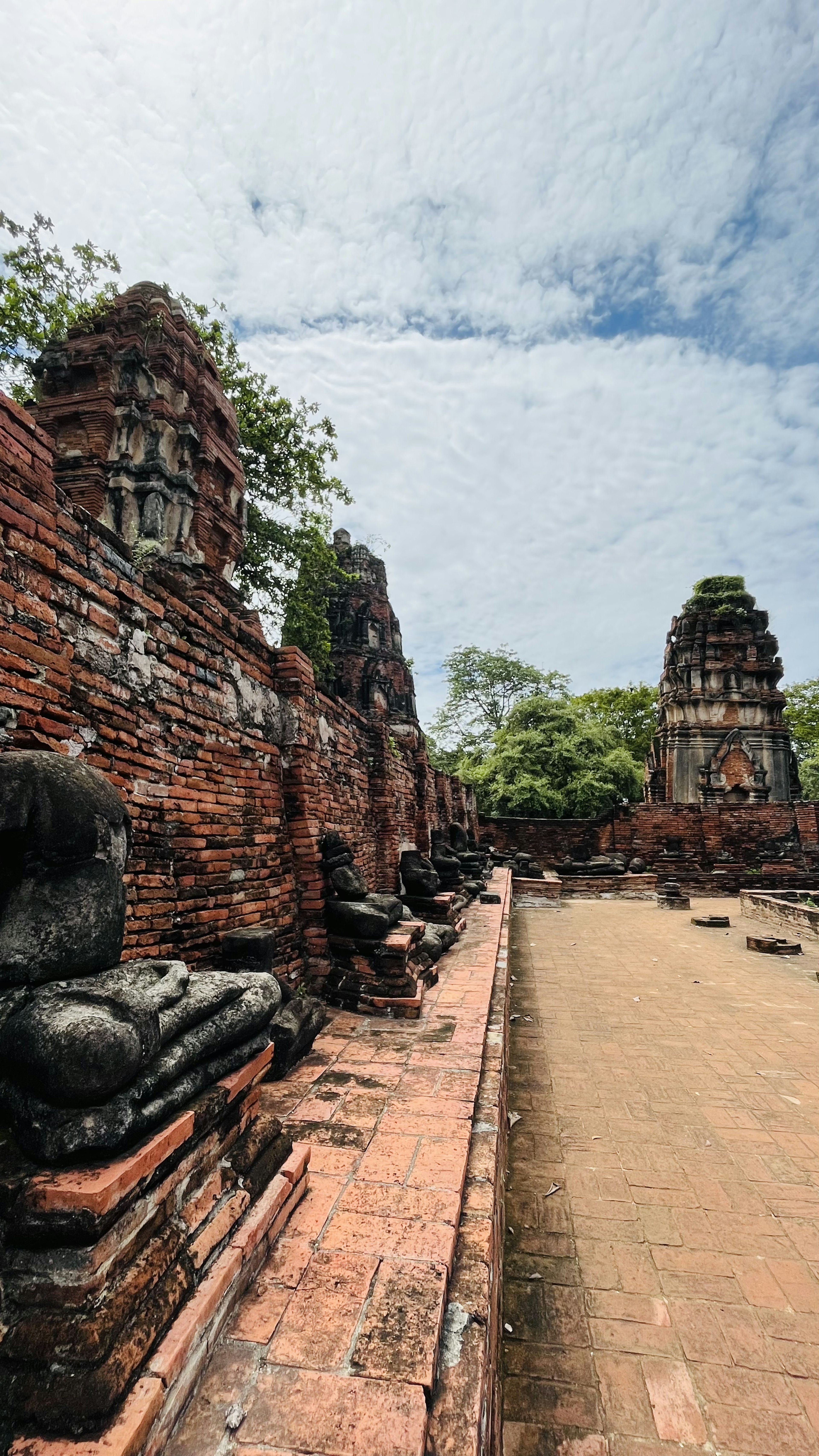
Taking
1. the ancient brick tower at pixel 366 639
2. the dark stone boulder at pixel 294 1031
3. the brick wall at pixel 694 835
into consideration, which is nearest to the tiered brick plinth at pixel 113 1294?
the dark stone boulder at pixel 294 1031

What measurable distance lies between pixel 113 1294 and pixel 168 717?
2247 mm

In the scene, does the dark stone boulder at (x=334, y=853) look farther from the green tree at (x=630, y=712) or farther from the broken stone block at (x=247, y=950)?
the green tree at (x=630, y=712)

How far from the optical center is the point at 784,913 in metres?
11.0

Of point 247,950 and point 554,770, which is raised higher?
point 554,770

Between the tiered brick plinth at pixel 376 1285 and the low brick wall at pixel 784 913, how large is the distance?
911cm

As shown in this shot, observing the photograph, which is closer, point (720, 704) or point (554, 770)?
point (554, 770)

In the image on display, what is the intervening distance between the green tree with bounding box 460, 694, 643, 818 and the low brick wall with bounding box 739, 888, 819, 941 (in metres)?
6.73

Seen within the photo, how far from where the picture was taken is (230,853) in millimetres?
3559

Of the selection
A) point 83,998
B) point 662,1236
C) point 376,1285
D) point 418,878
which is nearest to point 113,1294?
point 83,998

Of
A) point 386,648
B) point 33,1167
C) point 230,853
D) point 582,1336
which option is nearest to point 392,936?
point 230,853

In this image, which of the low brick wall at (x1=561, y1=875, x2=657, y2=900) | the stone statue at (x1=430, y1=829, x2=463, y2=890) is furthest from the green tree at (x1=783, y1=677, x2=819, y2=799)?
the stone statue at (x1=430, y1=829, x2=463, y2=890)

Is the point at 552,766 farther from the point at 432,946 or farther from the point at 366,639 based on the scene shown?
the point at 432,946

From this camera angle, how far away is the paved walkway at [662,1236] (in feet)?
6.17

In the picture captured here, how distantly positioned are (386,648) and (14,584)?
61.6 feet
